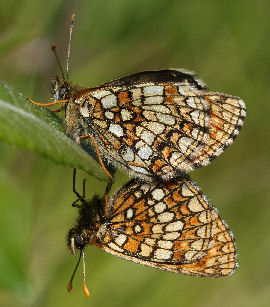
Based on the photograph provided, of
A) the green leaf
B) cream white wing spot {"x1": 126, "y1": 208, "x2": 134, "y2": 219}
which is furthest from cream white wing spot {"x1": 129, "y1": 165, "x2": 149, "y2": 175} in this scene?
the green leaf

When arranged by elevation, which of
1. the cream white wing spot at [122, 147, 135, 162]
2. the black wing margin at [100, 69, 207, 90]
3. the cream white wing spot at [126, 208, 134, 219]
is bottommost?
the cream white wing spot at [126, 208, 134, 219]

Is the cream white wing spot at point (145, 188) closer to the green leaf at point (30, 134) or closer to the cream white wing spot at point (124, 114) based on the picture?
the cream white wing spot at point (124, 114)

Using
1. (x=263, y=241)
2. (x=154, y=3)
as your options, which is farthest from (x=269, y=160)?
(x=154, y=3)

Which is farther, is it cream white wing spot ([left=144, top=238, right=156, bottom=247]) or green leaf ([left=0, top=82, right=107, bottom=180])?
cream white wing spot ([left=144, top=238, right=156, bottom=247])

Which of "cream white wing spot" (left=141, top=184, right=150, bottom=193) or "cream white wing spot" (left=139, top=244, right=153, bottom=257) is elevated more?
"cream white wing spot" (left=141, top=184, right=150, bottom=193)

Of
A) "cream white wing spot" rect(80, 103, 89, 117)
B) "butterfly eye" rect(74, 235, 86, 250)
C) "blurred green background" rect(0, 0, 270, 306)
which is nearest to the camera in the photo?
"cream white wing spot" rect(80, 103, 89, 117)

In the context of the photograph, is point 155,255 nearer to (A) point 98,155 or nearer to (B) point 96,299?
(A) point 98,155

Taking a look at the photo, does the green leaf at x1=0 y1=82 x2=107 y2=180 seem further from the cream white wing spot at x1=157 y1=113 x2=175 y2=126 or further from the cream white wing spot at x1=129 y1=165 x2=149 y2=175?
the cream white wing spot at x1=157 y1=113 x2=175 y2=126

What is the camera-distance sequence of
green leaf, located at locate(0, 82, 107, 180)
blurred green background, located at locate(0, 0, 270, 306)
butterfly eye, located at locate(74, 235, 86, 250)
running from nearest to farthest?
green leaf, located at locate(0, 82, 107, 180) → butterfly eye, located at locate(74, 235, 86, 250) → blurred green background, located at locate(0, 0, 270, 306)

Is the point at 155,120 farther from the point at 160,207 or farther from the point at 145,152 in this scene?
the point at 160,207
